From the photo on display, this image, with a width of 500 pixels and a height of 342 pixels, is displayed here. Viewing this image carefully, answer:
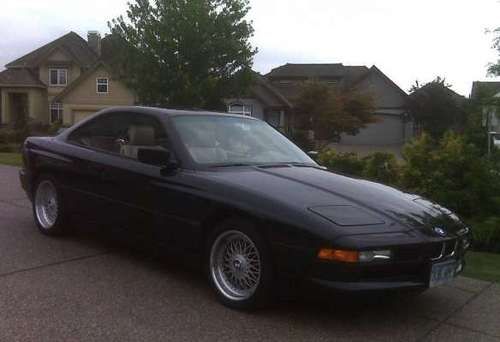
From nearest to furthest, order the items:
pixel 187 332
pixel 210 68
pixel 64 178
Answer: pixel 187 332, pixel 64 178, pixel 210 68

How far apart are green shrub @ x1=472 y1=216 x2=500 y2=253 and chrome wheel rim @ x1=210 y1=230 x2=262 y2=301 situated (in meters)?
3.61

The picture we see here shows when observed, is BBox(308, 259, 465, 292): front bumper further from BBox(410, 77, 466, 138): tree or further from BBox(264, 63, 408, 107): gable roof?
BBox(264, 63, 408, 107): gable roof

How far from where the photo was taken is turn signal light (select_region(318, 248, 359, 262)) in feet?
12.4

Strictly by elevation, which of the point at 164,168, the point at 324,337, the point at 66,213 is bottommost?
the point at 324,337

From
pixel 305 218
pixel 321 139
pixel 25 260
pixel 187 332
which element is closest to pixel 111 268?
pixel 25 260

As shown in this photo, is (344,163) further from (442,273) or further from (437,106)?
(437,106)

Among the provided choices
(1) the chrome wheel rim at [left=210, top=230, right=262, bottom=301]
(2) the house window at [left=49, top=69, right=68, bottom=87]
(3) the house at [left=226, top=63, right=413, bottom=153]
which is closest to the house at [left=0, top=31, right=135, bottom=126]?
(2) the house window at [left=49, top=69, right=68, bottom=87]

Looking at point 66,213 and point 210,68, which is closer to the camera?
point 66,213

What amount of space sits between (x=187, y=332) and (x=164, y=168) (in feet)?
4.94

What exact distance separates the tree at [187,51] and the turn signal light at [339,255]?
16522 mm

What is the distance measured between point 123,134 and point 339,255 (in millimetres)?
2713

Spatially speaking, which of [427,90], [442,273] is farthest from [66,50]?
[442,273]

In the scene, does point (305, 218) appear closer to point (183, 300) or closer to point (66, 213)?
point (183, 300)

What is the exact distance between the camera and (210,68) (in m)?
21.3
